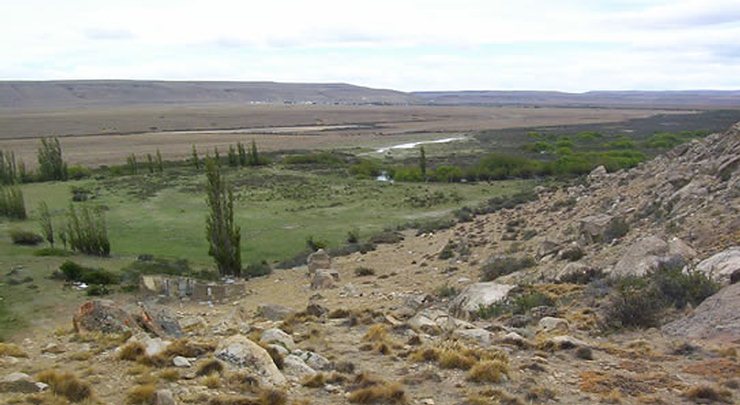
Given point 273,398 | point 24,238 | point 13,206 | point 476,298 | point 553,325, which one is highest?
point 273,398

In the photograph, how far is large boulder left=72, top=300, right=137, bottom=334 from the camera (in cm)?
1253

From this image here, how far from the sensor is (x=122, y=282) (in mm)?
24109

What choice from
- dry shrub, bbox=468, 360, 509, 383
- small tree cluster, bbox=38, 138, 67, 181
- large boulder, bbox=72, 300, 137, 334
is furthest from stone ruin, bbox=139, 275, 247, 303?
small tree cluster, bbox=38, 138, 67, 181

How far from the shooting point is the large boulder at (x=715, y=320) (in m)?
11.1

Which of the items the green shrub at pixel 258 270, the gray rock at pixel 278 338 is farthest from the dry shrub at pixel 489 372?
the green shrub at pixel 258 270

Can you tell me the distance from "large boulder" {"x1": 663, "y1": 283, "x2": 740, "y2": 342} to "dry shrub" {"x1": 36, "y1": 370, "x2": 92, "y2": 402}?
9002 mm

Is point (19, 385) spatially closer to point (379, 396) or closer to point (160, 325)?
point (160, 325)

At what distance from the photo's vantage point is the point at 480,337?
11.7 metres

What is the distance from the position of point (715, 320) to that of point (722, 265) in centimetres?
209

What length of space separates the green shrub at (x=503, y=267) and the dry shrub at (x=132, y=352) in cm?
1134

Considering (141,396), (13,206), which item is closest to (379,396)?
(141,396)

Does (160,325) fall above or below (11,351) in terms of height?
below

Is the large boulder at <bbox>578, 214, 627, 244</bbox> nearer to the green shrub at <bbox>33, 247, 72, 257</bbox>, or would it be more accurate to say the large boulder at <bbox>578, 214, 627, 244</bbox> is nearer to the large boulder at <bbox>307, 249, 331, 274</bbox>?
the large boulder at <bbox>307, 249, 331, 274</bbox>

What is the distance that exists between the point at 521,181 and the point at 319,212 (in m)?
19.1
